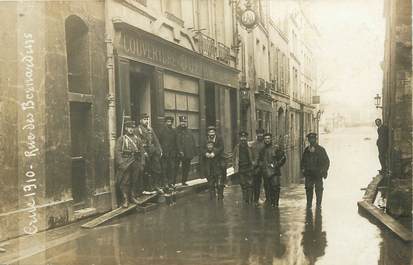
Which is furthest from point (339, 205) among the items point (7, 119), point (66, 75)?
point (7, 119)

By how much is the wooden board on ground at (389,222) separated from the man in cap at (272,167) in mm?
1707

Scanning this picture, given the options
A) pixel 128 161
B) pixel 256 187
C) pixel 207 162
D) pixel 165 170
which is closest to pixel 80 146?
pixel 128 161

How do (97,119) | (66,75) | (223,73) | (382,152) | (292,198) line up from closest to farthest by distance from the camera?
1. (66,75)
2. (97,119)
3. (292,198)
4. (382,152)
5. (223,73)

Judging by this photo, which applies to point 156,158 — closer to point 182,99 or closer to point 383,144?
point 182,99

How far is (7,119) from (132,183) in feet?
11.3

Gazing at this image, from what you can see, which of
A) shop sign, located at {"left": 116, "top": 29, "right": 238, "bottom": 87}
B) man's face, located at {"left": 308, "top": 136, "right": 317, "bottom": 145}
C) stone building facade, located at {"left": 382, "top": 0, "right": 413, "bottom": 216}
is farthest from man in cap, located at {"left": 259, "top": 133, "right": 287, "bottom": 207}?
shop sign, located at {"left": 116, "top": 29, "right": 238, "bottom": 87}

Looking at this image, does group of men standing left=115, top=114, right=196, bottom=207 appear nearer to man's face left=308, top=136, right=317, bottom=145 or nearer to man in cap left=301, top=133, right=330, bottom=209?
man in cap left=301, top=133, right=330, bottom=209

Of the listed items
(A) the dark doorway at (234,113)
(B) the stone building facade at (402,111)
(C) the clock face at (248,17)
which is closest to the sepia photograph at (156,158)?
(B) the stone building facade at (402,111)

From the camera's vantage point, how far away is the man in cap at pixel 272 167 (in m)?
10.9

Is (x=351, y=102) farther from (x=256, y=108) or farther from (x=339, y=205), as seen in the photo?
(x=339, y=205)

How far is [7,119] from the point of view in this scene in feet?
25.9

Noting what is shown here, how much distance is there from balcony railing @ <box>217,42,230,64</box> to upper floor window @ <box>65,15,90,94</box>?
912cm

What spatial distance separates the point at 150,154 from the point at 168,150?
3.65 feet

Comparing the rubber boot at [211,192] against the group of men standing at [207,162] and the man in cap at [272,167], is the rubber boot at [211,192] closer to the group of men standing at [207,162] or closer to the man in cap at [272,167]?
the group of men standing at [207,162]
